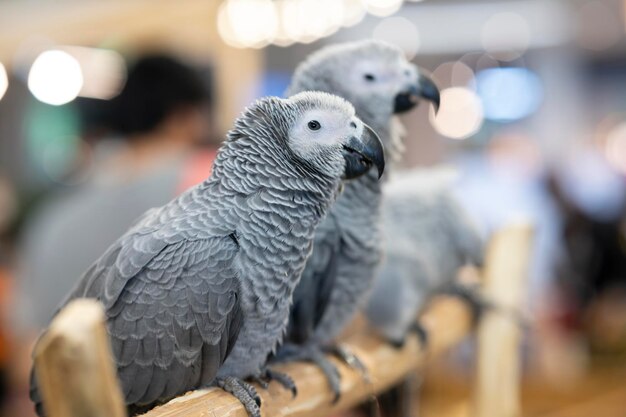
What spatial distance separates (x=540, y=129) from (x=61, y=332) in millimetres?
4843

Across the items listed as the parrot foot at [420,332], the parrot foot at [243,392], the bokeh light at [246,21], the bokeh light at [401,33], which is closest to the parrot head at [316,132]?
the parrot foot at [243,392]

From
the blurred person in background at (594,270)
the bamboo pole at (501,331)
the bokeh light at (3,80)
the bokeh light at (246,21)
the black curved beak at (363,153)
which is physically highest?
the bokeh light at (246,21)

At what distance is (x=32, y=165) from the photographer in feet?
12.1

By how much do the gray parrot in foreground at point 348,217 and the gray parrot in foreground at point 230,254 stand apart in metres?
0.13

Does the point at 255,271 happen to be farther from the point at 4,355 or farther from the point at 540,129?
the point at 540,129

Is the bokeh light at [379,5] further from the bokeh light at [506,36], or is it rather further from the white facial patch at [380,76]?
the white facial patch at [380,76]

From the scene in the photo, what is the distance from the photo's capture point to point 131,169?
1.54m

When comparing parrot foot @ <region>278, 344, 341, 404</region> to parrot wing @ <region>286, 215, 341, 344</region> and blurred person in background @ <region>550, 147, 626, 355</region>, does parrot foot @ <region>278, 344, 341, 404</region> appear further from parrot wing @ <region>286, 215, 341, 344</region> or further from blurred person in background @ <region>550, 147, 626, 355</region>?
blurred person in background @ <region>550, 147, 626, 355</region>

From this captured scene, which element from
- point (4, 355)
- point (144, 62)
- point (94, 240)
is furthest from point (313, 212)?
point (4, 355)

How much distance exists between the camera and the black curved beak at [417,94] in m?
0.92

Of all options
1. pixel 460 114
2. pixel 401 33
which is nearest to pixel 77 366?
pixel 401 33

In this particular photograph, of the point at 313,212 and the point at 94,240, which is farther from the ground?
the point at 313,212

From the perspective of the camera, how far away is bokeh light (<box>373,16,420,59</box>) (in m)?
3.85

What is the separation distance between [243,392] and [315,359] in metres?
0.19
